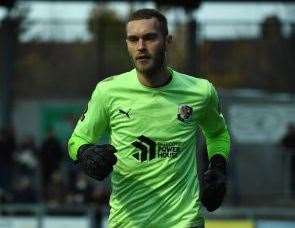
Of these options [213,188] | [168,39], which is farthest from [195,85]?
[213,188]

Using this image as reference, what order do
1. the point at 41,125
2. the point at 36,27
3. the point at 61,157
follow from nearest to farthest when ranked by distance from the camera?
the point at 61,157
the point at 41,125
the point at 36,27

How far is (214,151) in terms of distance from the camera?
605 centimetres

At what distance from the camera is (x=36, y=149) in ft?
52.7

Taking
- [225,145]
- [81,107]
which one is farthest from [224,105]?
[225,145]

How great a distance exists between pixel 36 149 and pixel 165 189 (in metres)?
10.7

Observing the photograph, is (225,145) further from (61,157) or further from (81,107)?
(81,107)

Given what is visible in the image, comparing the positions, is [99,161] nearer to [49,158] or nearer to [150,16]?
[150,16]

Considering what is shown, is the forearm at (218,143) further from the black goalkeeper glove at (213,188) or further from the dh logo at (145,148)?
the dh logo at (145,148)

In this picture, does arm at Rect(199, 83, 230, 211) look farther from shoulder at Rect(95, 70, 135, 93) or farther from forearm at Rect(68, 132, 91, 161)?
forearm at Rect(68, 132, 91, 161)

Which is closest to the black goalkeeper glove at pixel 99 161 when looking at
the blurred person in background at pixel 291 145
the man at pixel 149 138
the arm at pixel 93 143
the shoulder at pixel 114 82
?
the arm at pixel 93 143

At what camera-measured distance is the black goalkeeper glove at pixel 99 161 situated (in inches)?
204

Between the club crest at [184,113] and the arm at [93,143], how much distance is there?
0.44 meters

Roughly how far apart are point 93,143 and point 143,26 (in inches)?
29.2

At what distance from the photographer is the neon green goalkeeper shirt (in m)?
5.57
